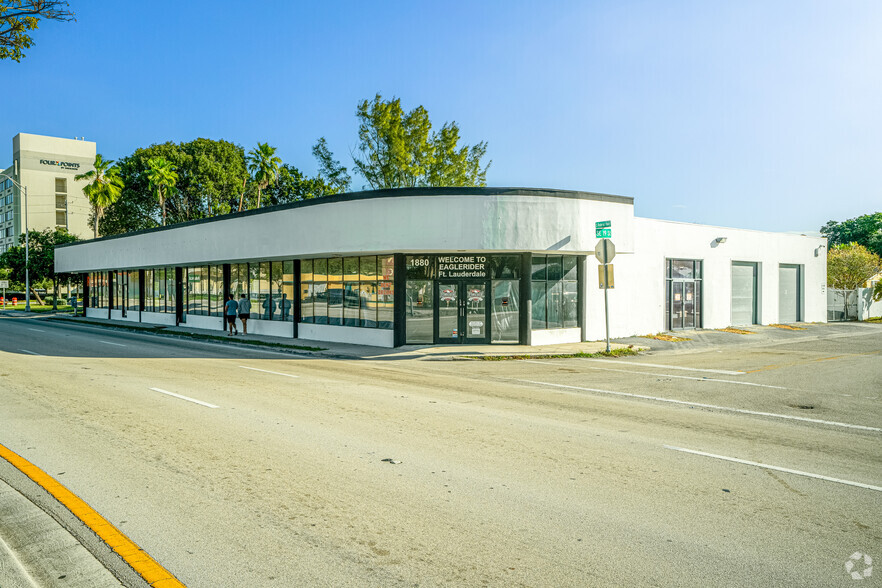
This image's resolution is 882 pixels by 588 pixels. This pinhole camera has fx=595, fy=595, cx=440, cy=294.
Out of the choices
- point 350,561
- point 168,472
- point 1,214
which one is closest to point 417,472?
point 350,561

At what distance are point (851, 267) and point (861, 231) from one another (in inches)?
2090

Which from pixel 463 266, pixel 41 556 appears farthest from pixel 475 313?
pixel 41 556

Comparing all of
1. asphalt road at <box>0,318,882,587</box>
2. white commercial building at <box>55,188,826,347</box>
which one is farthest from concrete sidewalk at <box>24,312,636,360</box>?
asphalt road at <box>0,318,882,587</box>

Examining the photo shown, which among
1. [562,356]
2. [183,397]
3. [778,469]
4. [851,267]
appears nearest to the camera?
[778,469]

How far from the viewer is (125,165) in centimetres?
5522

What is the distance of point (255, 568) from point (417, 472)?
2344mm

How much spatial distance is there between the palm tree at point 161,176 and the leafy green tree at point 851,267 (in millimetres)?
51517

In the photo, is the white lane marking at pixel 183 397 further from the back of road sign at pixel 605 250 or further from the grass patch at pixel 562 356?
the back of road sign at pixel 605 250

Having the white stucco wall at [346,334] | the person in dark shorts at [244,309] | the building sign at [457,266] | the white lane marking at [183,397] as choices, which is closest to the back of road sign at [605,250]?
the building sign at [457,266]

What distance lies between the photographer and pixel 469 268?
2042 cm

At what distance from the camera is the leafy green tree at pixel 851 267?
123 ft

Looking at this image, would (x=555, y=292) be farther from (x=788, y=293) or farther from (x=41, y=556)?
(x=788, y=293)

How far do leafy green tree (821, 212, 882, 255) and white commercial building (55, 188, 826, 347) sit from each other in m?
58.9

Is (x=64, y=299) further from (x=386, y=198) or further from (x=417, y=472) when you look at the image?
(x=417, y=472)
